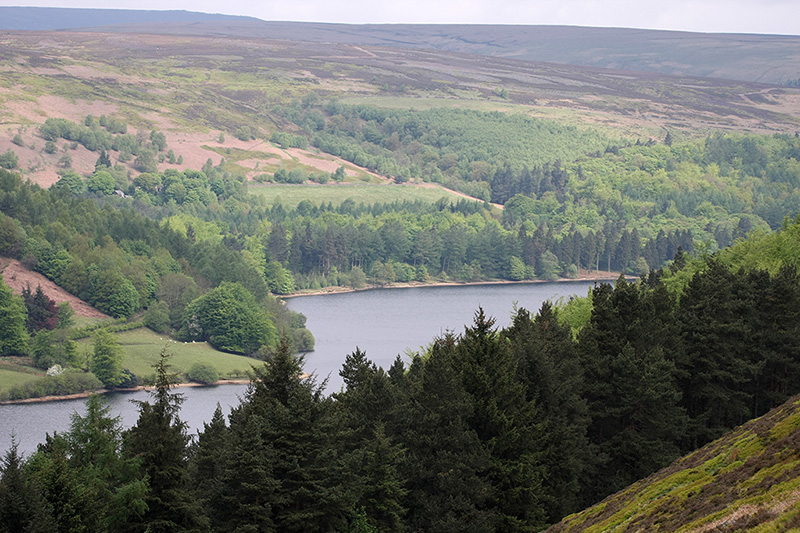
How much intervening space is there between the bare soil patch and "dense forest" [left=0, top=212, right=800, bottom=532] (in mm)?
102689

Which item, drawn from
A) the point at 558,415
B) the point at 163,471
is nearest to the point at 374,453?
the point at 163,471

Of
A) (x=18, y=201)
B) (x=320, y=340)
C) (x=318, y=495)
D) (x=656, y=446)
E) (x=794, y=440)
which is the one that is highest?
(x=794, y=440)

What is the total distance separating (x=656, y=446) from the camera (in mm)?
58344

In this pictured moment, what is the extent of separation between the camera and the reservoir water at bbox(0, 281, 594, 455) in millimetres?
105438

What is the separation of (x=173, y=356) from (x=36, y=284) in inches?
1099

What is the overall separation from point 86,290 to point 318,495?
128544 millimetres

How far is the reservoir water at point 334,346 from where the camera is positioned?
105438 mm

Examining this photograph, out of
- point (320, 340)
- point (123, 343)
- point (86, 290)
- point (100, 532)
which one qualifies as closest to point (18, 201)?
point (86, 290)

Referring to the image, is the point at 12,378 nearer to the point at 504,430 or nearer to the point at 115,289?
the point at 115,289

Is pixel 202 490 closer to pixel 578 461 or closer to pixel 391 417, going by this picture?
pixel 391 417

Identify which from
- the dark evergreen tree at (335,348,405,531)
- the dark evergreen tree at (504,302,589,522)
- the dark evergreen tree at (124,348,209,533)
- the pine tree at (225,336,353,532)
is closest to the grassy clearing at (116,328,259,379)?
the dark evergreen tree at (504,302,589,522)

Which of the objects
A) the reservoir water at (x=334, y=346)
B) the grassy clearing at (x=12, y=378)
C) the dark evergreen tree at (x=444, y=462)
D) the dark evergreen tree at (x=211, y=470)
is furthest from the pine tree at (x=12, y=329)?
the dark evergreen tree at (x=444, y=462)

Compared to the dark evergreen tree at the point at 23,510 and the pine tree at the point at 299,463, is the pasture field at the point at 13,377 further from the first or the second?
the dark evergreen tree at the point at 23,510

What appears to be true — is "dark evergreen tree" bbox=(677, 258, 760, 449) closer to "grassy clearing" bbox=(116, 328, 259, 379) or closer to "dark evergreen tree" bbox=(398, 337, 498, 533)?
"dark evergreen tree" bbox=(398, 337, 498, 533)
